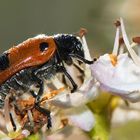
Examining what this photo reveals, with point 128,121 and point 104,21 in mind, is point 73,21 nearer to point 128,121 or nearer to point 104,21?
point 104,21

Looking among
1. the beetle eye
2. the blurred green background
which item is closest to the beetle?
the beetle eye

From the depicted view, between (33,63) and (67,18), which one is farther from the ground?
(33,63)

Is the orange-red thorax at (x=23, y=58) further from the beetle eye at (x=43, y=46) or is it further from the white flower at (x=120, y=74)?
the white flower at (x=120, y=74)

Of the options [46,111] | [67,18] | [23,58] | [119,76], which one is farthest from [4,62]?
[67,18]

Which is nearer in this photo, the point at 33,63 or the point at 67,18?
the point at 33,63

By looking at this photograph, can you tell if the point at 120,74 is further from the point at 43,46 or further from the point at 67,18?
the point at 67,18

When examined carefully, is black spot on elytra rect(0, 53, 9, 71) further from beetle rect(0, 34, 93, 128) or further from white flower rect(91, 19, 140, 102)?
white flower rect(91, 19, 140, 102)
